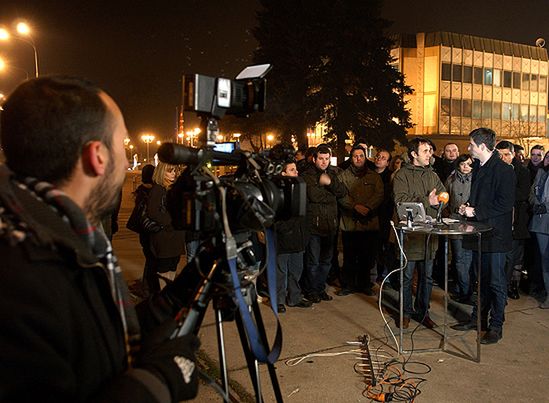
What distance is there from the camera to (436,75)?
41500 millimetres

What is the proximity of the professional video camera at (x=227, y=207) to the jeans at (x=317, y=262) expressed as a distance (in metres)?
→ 4.42

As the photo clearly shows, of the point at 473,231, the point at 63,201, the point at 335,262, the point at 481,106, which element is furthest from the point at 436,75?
the point at 63,201

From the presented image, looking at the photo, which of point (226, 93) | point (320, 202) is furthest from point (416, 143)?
point (226, 93)

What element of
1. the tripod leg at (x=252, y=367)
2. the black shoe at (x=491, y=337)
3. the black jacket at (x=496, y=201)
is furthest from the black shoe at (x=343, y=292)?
the tripod leg at (x=252, y=367)

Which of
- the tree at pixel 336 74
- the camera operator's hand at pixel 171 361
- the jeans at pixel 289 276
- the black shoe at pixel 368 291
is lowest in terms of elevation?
the black shoe at pixel 368 291

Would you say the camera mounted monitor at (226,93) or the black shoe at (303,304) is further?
the black shoe at (303,304)

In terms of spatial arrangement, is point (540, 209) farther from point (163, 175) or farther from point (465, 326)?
point (163, 175)

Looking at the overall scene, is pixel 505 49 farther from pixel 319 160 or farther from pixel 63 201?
pixel 63 201

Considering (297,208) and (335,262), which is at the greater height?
(297,208)

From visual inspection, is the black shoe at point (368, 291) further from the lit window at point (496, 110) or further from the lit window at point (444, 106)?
the lit window at point (496, 110)

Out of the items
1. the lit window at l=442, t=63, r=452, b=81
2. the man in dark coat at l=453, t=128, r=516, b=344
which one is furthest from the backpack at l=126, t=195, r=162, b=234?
the lit window at l=442, t=63, r=452, b=81

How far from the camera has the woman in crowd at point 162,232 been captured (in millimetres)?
5664

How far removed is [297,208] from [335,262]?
5628mm

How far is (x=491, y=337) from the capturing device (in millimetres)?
5004
